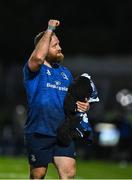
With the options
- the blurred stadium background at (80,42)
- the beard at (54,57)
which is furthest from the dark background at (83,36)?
the beard at (54,57)

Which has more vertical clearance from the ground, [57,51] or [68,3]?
[68,3]

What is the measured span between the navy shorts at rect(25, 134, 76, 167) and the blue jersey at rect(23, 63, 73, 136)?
0.25 ft

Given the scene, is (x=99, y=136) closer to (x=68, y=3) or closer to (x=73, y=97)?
(x=73, y=97)

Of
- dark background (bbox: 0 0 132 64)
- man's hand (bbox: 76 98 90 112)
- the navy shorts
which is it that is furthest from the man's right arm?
dark background (bbox: 0 0 132 64)

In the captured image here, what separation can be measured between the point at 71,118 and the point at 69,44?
95.0ft

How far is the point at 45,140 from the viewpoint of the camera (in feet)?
30.1

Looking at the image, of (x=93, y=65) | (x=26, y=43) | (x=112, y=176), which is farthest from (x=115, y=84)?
(x=112, y=176)

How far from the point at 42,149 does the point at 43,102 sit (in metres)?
0.51

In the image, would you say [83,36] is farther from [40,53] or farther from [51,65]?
[40,53]

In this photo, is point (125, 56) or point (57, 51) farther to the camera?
point (125, 56)

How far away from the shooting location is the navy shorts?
30.0 feet

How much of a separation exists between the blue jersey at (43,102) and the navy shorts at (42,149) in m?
0.08

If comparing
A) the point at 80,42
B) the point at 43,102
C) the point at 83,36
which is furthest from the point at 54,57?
the point at 83,36

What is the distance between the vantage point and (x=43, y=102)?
359 inches
